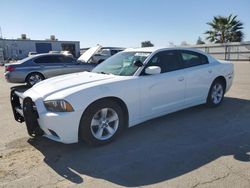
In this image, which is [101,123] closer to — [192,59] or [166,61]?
[166,61]

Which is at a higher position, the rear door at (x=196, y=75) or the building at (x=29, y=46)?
the building at (x=29, y=46)

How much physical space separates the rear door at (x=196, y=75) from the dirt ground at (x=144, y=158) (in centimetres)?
60

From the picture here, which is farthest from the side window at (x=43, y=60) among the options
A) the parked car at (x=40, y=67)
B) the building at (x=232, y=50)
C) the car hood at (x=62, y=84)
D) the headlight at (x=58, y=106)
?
the building at (x=232, y=50)

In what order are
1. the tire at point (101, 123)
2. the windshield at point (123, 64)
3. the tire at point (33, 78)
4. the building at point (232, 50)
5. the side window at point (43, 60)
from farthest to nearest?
the building at point (232, 50) → the side window at point (43, 60) → the tire at point (33, 78) → the windshield at point (123, 64) → the tire at point (101, 123)

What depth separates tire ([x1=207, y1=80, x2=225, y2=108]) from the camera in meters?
6.11

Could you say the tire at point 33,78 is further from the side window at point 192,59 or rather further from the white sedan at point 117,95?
the side window at point 192,59

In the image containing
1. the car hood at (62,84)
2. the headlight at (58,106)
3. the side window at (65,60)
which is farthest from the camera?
the side window at (65,60)

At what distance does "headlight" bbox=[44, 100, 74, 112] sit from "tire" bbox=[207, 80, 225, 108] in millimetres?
3669

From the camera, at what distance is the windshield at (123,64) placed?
4.74 meters

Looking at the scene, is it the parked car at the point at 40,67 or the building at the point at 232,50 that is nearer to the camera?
the parked car at the point at 40,67

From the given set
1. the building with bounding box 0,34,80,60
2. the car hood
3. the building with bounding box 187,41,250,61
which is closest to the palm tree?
the building with bounding box 187,41,250,61

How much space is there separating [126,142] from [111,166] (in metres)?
0.85

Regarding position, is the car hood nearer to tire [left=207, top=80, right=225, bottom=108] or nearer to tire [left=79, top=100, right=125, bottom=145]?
tire [left=79, top=100, right=125, bottom=145]

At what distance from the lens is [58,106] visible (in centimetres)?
374
